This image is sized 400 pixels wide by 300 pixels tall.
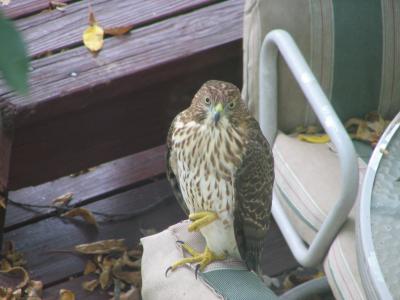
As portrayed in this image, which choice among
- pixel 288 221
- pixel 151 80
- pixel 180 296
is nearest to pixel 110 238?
pixel 151 80

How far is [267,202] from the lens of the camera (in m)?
1.84

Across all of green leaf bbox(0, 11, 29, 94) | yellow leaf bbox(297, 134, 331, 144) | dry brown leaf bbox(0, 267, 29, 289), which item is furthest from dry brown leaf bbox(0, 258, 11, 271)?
green leaf bbox(0, 11, 29, 94)

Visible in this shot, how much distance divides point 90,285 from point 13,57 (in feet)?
7.16

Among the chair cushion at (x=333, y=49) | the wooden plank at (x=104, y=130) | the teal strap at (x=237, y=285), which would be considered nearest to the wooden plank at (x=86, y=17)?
the wooden plank at (x=104, y=130)

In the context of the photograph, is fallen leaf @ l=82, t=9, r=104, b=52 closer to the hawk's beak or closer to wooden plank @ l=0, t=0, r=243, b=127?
wooden plank @ l=0, t=0, r=243, b=127

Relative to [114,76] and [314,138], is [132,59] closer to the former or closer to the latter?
[114,76]

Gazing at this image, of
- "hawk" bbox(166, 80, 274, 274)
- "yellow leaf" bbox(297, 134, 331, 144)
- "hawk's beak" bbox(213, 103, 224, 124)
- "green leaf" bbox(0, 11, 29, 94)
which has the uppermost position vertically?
"green leaf" bbox(0, 11, 29, 94)

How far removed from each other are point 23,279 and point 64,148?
18.0 inches

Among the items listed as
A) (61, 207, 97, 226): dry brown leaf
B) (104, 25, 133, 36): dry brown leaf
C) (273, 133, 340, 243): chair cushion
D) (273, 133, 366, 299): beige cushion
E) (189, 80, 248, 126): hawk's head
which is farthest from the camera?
(61, 207, 97, 226): dry brown leaf

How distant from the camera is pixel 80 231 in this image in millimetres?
2727

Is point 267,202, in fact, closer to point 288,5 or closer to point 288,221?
point 288,221

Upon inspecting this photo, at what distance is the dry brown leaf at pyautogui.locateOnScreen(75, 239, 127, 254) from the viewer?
261cm

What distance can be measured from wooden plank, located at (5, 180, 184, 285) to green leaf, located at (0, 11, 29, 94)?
2.22 meters

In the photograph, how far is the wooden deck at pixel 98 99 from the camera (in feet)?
7.44
